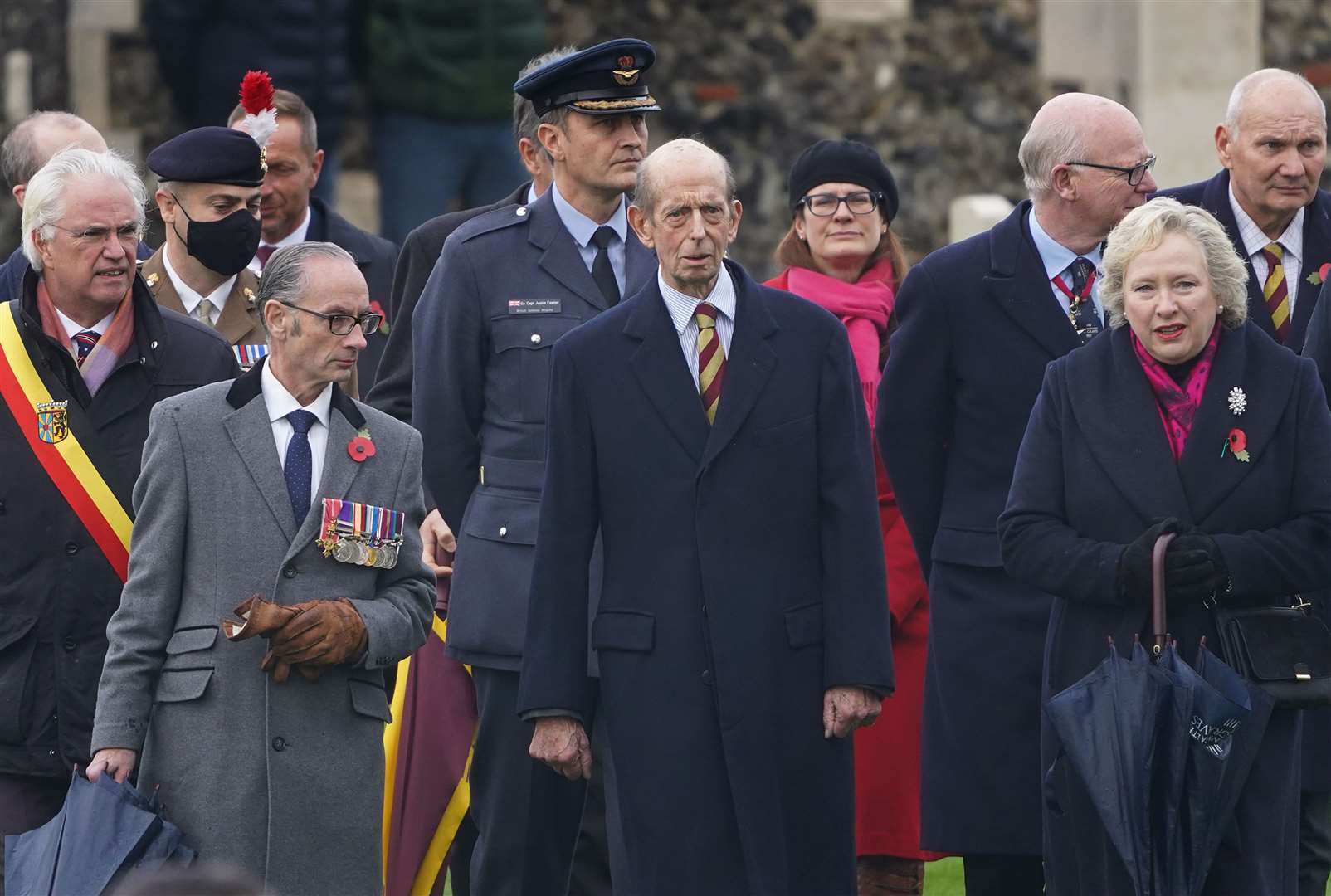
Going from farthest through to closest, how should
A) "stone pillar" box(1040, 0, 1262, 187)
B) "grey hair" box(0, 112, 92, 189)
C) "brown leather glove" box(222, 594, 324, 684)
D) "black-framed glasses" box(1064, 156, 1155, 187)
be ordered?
1. "stone pillar" box(1040, 0, 1262, 187)
2. "grey hair" box(0, 112, 92, 189)
3. "black-framed glasses" box(1064, 156, 1155, 187)
4. "brown leather glove" box(222, 594, 324, 684)

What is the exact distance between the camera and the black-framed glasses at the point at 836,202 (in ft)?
27.3

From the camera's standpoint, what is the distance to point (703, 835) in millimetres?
6508

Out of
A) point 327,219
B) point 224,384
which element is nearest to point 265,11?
point 327,219

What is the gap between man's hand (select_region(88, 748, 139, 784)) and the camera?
625cm

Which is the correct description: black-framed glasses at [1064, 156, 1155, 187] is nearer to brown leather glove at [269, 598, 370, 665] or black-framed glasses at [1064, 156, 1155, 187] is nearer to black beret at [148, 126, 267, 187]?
Answer: black beret at [148, 126, 267, 187]

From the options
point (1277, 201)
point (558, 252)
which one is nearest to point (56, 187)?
point (558, 252)

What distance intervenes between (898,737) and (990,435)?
44.6 inches

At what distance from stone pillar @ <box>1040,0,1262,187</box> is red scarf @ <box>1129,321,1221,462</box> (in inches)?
325

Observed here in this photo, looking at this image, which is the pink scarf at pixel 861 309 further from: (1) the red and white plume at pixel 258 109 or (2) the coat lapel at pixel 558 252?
(1) the red and white plume at pixel 258 109

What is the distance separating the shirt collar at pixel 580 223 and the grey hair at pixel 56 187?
107cm

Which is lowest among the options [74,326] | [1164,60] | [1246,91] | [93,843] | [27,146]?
[93,843]

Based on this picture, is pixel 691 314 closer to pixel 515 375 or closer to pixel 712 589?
pixel 712 589

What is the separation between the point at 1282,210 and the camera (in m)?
7.62

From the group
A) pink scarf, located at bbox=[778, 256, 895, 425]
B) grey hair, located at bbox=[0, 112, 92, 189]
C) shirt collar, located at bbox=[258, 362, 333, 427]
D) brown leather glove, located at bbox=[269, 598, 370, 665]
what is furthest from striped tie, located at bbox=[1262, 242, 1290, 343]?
grey hair, located at bbox=[0, 112, 92, 189]
